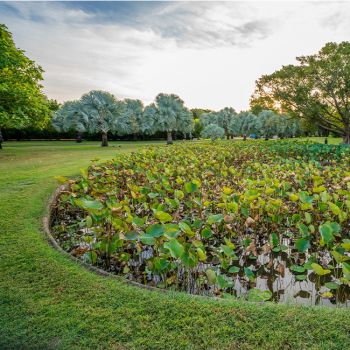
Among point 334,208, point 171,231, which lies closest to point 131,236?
point 171,231

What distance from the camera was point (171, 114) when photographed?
38.7 metres

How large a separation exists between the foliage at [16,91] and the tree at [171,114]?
20172mm

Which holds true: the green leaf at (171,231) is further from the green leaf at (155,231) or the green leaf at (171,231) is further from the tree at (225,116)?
the tree at (225,116)

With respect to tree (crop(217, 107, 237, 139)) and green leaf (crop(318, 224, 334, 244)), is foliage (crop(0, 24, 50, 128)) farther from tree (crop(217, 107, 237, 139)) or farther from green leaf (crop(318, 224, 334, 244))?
tree (crop(217, 107, 237, 139))

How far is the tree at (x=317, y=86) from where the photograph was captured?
21.6 m

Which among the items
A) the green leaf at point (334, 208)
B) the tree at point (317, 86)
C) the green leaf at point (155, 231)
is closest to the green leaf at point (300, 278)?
the green leaf at point (334, 208)

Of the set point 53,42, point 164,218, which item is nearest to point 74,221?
point 164,218

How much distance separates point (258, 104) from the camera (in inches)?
1053

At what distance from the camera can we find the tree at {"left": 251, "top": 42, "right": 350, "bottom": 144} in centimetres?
2159

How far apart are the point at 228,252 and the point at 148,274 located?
1147mm

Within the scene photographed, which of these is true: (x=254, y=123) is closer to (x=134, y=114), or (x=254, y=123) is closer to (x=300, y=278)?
(x=134, y=114)

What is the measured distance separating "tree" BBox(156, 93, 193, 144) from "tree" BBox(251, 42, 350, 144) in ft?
51.0

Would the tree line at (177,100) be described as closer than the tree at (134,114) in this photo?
Yes

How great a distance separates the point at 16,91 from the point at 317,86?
20.5 m
